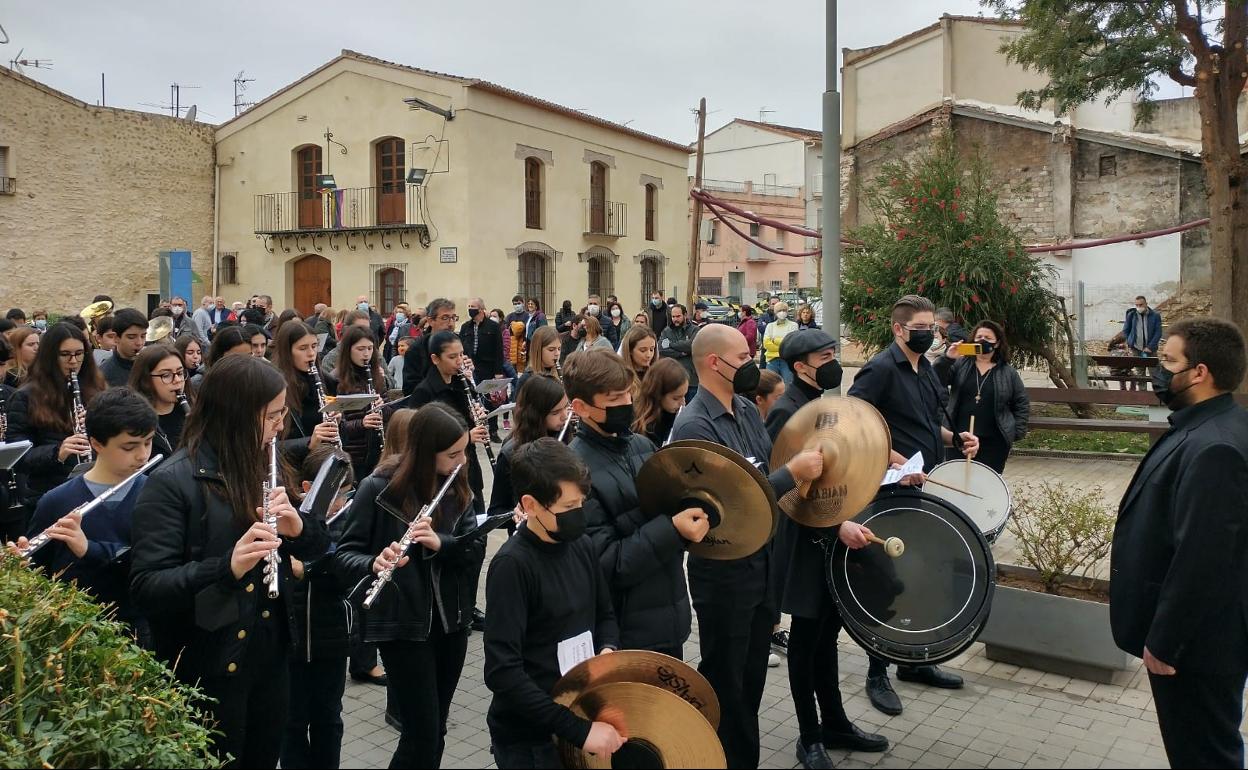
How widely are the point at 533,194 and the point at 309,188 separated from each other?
633 centimetres

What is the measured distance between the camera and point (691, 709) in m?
2.77

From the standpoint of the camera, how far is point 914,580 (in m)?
4.52

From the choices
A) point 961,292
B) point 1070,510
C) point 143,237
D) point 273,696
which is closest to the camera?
point 273,696

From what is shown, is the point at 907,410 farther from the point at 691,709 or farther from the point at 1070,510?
the point at 691,709

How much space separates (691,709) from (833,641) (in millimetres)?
2293

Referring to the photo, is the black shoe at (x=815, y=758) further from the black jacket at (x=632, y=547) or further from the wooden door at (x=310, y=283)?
the wooden door at (x=310, y=283)

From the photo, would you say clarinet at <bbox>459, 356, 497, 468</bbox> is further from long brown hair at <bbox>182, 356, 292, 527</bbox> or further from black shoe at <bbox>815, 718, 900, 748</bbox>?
long brown hair at <bbox>182, 356, 292, 527</bbox>

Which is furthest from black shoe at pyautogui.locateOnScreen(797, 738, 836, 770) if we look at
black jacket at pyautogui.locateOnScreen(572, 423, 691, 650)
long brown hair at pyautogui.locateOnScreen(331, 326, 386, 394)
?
long brown hair at pyautogui.locateOnScreen(331, 326, 386, 394)

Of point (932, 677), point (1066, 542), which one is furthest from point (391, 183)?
point (932, 677)

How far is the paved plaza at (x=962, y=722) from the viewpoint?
4.62 meters

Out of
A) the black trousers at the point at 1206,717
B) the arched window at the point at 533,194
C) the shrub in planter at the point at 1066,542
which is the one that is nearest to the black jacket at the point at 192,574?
the black trousers at the point at 1206,717

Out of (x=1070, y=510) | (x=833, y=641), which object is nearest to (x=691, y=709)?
(x=833, y=641)

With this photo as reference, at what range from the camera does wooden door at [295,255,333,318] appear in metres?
28.5

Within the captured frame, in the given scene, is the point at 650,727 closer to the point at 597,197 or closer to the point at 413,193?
the point at 413,193
